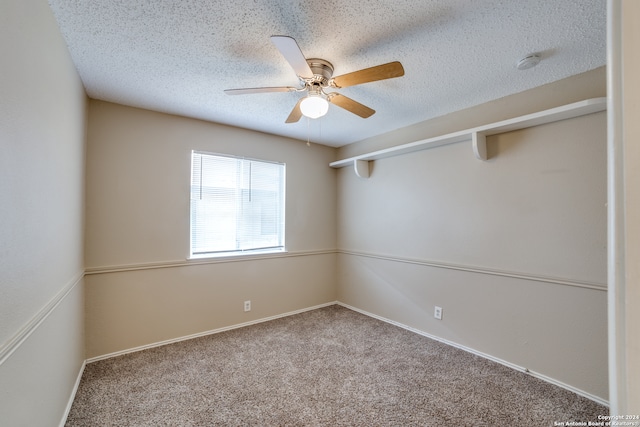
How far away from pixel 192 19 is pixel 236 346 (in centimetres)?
271

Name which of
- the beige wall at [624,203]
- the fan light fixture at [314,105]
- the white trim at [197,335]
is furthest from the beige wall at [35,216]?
the beige wall at [624,203]

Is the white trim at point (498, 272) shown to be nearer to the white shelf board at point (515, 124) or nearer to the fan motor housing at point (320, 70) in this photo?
the white shelf board at point (515, 124)

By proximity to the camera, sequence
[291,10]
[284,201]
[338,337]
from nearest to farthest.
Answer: [291,10] < [338,337] < [284,201]

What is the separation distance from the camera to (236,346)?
284 centimetres

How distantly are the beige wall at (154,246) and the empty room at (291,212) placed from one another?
0.06ft

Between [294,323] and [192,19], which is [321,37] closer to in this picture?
[192,19]

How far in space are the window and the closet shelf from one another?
3.85ft

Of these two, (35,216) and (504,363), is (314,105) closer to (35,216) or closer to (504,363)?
(35,216)

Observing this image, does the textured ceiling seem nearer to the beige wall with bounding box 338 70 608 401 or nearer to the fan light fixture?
the fan light fixture

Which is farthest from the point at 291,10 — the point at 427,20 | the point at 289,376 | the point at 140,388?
the point at 140,388

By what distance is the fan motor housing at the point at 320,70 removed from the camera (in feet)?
6.35

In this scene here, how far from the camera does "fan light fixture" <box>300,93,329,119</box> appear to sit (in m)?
1.88

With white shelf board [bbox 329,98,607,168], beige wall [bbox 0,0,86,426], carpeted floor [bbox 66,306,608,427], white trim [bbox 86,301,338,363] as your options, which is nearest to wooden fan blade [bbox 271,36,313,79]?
beige wall [bbox 0,0,86,426]

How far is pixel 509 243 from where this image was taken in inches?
99.0
